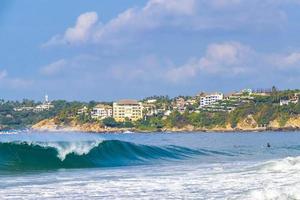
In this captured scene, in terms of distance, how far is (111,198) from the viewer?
60.2ft

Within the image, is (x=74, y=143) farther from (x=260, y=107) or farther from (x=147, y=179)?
(x=260, y=107)

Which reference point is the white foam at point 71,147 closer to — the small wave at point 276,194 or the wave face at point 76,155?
the wave face at point 76,155

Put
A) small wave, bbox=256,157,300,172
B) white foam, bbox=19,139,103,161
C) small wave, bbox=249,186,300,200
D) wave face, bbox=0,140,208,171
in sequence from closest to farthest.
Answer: small wave, bbox=249,186,300,200, small wave, bbox=256,157,300,172, wave face, bbox=0,140,208,171, white foam, bbox=19,139,103,161

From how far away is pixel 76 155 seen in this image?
42.0m

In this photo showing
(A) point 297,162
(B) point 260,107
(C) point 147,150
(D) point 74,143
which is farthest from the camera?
(B) point 260,107

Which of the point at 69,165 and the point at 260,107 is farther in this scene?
the point at 260,107

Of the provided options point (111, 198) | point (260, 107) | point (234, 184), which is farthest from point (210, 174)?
point (260, 107)

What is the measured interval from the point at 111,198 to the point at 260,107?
177612 mm

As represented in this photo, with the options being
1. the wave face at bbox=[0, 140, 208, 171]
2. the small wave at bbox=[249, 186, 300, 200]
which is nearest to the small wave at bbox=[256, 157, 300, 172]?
the small wave at bbox=[249, 186, 300, 200]

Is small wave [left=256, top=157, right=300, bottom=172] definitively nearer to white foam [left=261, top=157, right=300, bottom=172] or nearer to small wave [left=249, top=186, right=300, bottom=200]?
white foam [left=261, top=157, right=300, bottom=172]

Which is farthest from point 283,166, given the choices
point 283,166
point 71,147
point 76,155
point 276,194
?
point 71,147

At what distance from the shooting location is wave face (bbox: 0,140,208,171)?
3816cm

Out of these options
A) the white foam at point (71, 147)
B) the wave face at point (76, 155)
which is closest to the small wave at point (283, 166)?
the wave face at point (76, 155)

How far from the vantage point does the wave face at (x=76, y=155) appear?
125ft
